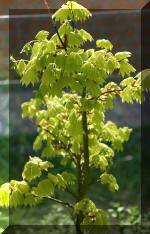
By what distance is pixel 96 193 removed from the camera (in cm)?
365

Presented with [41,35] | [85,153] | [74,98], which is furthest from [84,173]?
[41,35]

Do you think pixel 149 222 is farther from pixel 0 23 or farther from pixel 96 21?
pixel 0 23

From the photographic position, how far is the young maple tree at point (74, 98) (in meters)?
1.81

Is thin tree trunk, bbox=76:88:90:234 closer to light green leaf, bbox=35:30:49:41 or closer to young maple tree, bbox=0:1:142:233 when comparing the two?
young maple tree, bbox=0:1:142:233

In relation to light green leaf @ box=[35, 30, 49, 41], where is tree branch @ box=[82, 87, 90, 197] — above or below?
below

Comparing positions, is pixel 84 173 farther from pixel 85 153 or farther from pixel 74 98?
pixel 74 98

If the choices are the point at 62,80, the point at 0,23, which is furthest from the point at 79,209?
the point at 0,23

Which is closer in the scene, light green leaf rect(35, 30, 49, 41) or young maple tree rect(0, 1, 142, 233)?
young maple tree rect(0, 1, 142, 233)

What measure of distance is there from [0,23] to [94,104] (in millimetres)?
1535

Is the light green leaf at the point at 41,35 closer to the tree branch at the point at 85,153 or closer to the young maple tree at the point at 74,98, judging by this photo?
the young maple tree at the point at 74,98

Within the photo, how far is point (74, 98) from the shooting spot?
2094 mm

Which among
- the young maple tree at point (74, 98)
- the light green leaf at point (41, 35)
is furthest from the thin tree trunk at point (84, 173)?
the light green leaf at point (41, 35)

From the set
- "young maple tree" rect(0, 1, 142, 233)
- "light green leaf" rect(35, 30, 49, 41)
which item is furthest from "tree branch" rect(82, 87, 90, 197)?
"light green leaf" rect(35, 30, 49, 41)

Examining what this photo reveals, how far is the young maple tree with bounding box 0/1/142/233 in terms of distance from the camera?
5.93 feet
